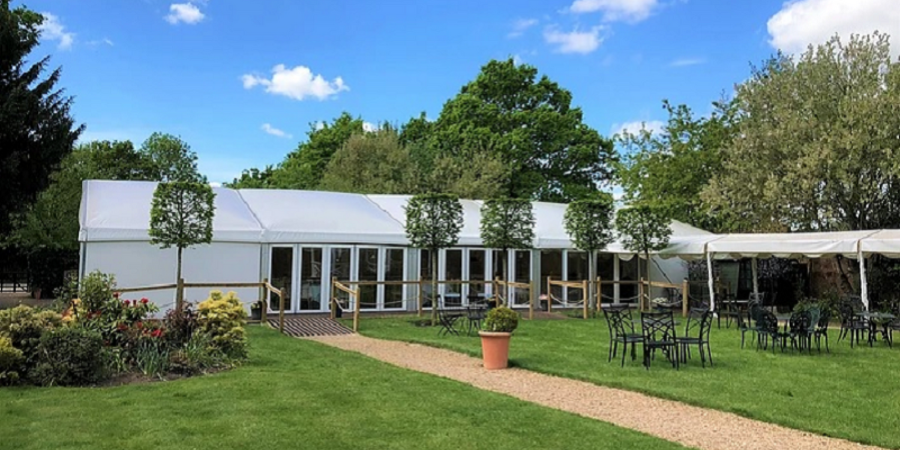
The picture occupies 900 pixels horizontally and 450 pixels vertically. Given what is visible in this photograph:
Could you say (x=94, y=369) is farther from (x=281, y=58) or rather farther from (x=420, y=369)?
(x=281, y=58)

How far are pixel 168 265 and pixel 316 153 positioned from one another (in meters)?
23.5

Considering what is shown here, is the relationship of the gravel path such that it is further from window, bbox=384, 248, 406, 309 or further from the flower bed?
window, bbox=384, 248, 406, 309

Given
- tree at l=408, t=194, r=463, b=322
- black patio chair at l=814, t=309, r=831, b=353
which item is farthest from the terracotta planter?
tree at l=408, t=194, r=463, b=322

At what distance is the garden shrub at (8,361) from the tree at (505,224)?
33.8 ft

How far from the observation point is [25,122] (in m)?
16.3

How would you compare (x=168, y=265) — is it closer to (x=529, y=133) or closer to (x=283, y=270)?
(x=283, y=270)

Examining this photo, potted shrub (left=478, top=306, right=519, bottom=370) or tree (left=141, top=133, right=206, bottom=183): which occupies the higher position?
tree (left=141, top=133, right=206, bottom=183)

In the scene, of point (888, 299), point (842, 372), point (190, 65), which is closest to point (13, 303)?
point (190, 65)

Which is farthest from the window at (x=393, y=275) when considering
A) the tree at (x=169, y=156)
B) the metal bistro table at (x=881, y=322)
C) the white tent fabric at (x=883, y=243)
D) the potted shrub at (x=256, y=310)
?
the tree at (x=169, y=156)

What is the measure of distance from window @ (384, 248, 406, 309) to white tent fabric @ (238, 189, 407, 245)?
0.49m

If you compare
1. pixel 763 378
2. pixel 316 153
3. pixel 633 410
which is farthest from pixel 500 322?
pixel 316 153

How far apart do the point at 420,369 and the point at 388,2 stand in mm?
9950

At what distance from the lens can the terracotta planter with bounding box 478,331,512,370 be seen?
877 centimetres

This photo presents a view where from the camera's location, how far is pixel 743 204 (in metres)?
19.0
